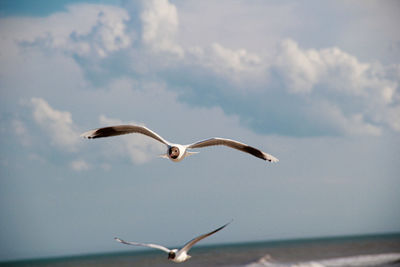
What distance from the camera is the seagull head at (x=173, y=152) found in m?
12.5

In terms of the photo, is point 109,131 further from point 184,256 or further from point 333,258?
point 333,258

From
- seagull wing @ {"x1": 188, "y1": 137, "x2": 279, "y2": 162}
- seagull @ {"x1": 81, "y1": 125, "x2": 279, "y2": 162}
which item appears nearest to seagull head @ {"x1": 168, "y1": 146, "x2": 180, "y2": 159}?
seagull @ {"x1": 81, "y1": 125, "x2": 279, "y2": 162}

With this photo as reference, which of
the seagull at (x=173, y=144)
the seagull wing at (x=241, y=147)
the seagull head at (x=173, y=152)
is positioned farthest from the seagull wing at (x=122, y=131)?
the seagull wing at (x=241, y=147)

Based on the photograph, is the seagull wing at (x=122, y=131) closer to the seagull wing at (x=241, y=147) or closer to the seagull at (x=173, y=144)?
the seagull at (x=173, y=144)

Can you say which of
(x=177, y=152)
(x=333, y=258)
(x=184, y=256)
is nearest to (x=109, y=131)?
(x=177, y=152)

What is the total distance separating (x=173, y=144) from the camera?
1289 cm

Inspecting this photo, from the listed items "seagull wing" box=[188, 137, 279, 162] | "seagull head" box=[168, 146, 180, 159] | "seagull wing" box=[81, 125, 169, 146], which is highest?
"seagull wing" box=[81, 125, 169, 146]

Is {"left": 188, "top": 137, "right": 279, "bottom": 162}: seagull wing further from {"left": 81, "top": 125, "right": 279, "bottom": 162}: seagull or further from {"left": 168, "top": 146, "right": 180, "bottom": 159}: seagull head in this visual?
{"left": 168, "top": 146, "right": 180, "bottom": 159}: seagull head

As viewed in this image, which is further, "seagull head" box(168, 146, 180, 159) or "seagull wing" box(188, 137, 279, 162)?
"seagull wing" box(188, 137, 279, 162)

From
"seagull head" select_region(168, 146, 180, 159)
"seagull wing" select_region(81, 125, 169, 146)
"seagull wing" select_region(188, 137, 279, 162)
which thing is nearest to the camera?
"seagull head" select_region(168, 146, 180, 159)

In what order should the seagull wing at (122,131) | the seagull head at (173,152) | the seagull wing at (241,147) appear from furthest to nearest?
the seagull wing at (241,147), the seagull wing at (122,131), the seagull head at (173,152)

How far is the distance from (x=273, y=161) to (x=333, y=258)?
961 inches

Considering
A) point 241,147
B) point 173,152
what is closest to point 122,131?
point 173,152

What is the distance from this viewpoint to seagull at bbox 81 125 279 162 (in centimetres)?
1257
